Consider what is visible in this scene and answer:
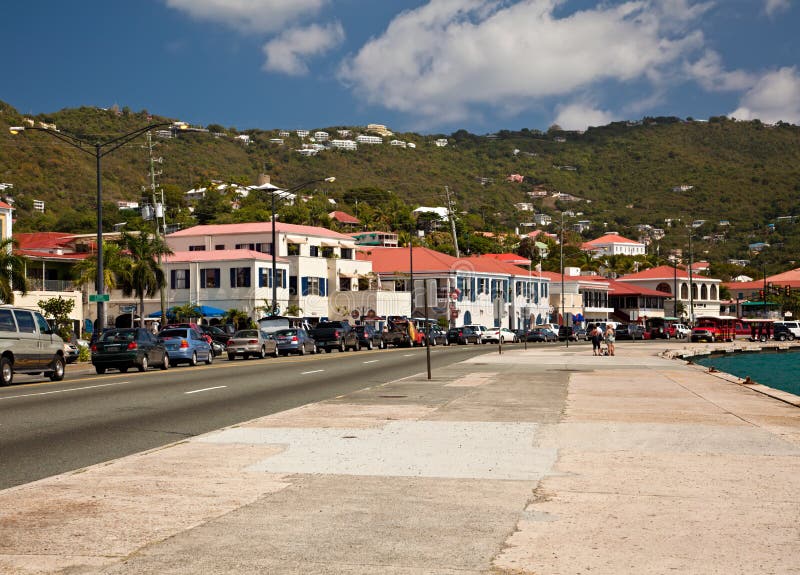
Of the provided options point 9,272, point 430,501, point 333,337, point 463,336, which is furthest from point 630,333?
point 430,501

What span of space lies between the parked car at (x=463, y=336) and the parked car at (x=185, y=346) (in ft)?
136

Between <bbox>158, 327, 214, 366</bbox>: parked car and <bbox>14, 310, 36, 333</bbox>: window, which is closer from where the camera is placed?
<bbox>14, 310, 36, 333</bbox>: window

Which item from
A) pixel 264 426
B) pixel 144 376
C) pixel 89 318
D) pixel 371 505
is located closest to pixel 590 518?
pixel 371 505

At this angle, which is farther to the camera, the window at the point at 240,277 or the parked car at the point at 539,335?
the parked car at the point at 539,335

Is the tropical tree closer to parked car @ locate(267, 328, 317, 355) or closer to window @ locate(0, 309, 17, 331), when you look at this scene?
parked car @ locate(267, 328, 317, 355)

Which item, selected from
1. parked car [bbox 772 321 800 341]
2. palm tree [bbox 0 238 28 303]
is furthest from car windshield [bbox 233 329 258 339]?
parked car [bbox 772 321 800 341]

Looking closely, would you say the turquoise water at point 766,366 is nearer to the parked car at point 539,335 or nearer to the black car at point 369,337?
the parked car at point 539,335

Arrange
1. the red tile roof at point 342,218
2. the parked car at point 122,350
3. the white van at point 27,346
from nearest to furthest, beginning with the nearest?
1. the white van at point 27,346
2. the parked car at point 122,350
3. the red tile roof at point 342,218

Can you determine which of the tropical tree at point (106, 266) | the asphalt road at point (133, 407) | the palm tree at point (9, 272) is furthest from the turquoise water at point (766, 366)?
the tropical tree at point (106, 266)

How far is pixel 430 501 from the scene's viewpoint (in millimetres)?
9766

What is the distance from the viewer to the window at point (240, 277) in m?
85.0

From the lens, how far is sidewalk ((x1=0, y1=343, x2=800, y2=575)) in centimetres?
749

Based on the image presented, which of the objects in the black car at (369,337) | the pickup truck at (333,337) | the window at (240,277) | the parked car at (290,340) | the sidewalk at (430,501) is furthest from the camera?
the window at (240,277)

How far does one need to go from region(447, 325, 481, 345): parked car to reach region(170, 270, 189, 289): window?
2297 cm
